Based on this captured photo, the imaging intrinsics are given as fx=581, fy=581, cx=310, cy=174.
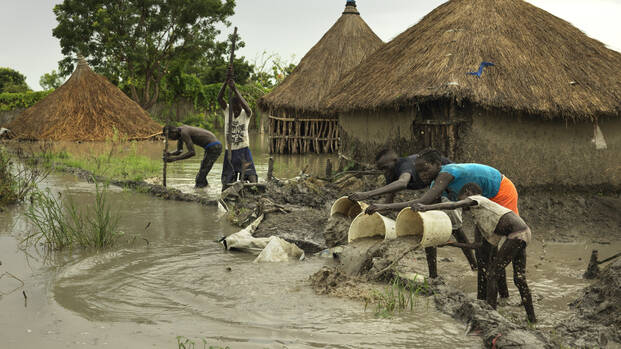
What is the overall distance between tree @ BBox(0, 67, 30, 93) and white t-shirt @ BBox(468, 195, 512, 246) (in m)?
34.7

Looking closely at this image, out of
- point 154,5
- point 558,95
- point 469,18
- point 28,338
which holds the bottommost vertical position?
point 28,338

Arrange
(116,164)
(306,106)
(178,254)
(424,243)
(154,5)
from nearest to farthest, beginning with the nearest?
(424,243) → (178,254) → (116,164) → (306,106) → (154,5)

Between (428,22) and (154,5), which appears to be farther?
(154,5)

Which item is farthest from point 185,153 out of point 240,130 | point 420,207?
point 420,207

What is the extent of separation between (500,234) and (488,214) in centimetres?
16

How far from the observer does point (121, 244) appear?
6.02m

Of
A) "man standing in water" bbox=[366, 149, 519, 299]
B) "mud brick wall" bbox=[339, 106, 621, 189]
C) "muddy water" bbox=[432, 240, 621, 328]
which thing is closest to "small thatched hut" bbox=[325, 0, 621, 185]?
"mud brick wall" bbox=[339, 106, 621, 189]

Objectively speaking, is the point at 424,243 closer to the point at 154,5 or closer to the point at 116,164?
the point at 116,164

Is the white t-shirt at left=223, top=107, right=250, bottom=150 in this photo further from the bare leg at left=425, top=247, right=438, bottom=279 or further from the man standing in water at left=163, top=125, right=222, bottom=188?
the bare leg at left=425, top=247, right=438, bottom=279

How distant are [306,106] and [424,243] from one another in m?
11.0

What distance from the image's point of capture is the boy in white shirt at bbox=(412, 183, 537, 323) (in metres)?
3.88

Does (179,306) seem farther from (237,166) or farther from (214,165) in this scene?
(214,165)

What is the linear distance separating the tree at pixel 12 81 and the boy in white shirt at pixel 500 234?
114 ft

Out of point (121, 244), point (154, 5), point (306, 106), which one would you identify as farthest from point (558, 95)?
point (154, 5)
